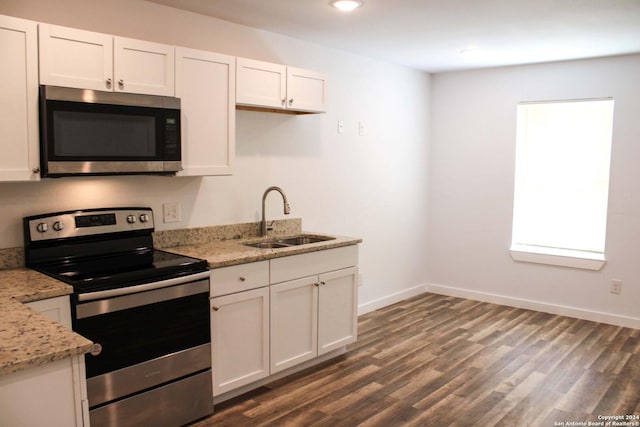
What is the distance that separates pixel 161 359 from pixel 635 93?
169 inches

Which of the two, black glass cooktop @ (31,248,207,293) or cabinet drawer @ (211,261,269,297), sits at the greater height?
black glass cooktop @ (31,248,207,293)

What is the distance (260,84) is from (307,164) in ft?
3.24

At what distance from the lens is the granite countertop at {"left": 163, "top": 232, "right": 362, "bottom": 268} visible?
289 cm

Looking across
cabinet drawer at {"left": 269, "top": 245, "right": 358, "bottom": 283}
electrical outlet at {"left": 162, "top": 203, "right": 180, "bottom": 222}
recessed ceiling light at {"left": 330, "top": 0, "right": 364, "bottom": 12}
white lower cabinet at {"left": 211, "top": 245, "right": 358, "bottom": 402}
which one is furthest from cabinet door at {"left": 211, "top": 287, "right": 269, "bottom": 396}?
recessed ceiling light at {"left": 330, "top": 0, "right": 364, "bottom": 12}

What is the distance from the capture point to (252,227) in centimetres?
372

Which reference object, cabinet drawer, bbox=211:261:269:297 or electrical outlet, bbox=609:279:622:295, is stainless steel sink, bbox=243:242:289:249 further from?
electrical outlet, bbox=609:279:622:295

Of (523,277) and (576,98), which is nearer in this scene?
(576,98)

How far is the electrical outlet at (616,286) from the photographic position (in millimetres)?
4602

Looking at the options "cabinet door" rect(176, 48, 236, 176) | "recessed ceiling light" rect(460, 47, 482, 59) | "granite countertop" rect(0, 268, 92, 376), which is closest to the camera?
"granite countertop" rect(0, 268, 92, 376)

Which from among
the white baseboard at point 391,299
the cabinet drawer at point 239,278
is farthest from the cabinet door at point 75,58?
the white baseboard at point 391,299

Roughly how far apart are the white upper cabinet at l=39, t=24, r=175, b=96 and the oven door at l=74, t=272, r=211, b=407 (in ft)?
3.37

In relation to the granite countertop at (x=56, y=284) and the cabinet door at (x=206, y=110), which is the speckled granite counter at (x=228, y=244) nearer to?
the granite countertop at (x=56, y=284)

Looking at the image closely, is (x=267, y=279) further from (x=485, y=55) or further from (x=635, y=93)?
(x=635, y=93)

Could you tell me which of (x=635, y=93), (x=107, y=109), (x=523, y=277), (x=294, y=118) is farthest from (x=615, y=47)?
(x=107, y=109)
